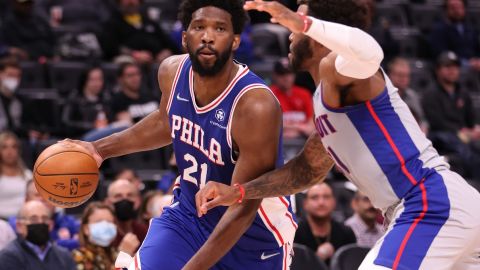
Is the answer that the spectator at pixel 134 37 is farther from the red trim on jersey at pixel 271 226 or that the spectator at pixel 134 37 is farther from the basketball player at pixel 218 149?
the red trim on jersey at pixel 271 226

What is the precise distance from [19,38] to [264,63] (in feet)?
10.3

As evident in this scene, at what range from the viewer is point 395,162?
16.5 ft

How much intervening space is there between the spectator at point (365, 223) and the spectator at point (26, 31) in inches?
189

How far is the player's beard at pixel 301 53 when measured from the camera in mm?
5320

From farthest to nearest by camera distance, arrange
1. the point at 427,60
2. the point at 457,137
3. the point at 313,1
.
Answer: the point at 427,60
the point at 457,137
the point at 313,1

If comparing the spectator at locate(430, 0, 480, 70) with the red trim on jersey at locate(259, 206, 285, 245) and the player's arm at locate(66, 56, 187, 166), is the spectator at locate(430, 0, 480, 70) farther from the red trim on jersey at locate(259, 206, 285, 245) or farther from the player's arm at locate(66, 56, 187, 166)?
the red trim on jersey at locate(259, 206, 285, 245)

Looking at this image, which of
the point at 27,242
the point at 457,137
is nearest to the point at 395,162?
the point at 27,242

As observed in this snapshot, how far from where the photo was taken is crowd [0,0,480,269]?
867 centimetres

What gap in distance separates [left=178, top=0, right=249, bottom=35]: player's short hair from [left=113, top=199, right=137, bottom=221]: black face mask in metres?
3.64

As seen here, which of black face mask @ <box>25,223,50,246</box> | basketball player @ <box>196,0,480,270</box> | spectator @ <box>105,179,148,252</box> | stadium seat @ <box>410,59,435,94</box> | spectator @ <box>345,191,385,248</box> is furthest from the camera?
stadium seat @ <box>410,59,435,94</box>

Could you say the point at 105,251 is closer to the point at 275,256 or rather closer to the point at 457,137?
the point at 275,256

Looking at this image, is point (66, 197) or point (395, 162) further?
point (66, 197)

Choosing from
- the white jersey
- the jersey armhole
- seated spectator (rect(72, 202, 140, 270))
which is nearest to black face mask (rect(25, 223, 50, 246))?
seated spectator (rect(72, 202, 140, 270))

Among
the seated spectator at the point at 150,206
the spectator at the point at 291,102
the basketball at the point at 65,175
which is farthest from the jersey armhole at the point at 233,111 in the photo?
the spectator at the point at 291,102
